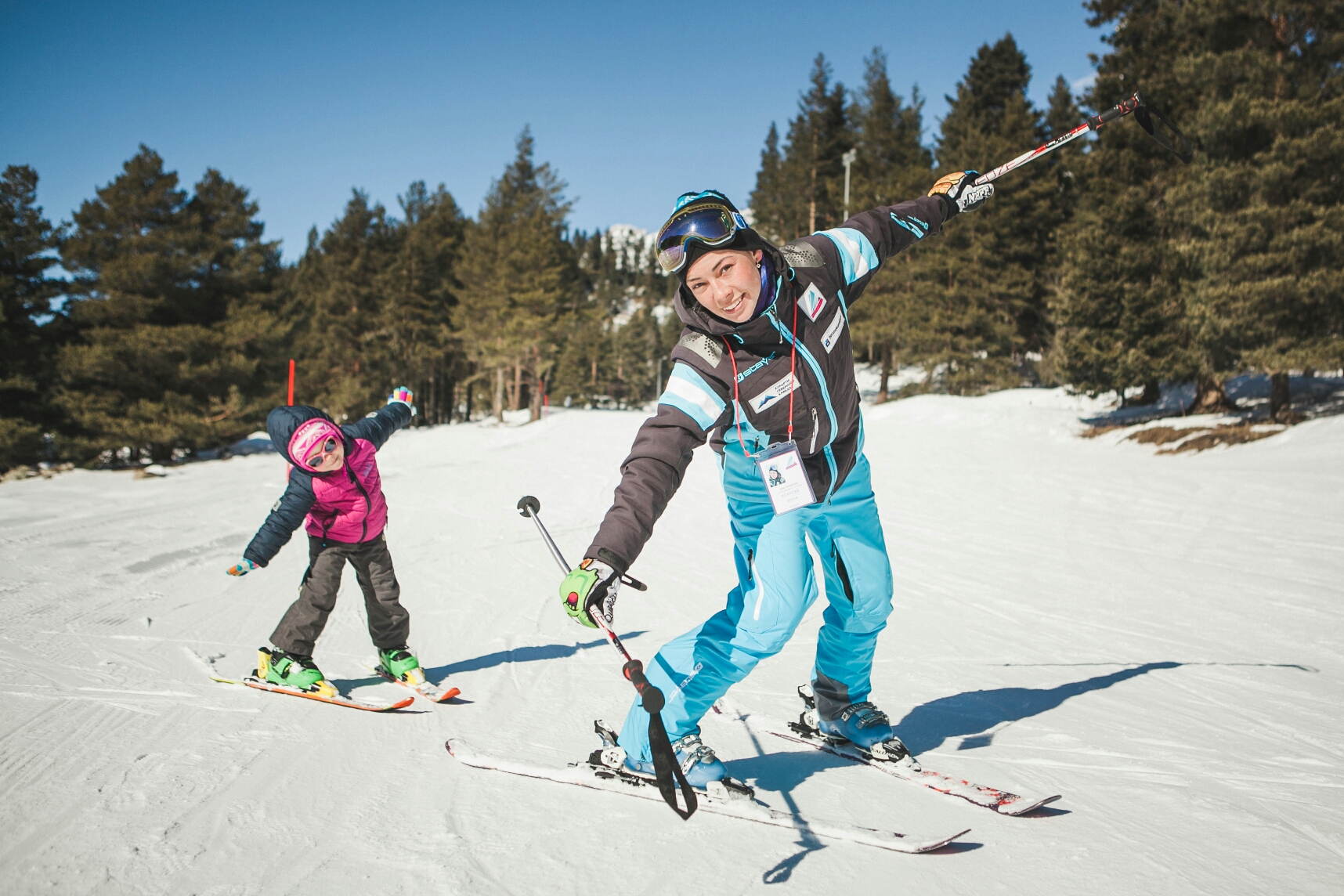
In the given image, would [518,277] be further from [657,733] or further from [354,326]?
[657,733]

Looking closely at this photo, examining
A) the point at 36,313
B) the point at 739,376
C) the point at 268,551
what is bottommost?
the point at 268,551

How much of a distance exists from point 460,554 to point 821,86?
46.7 metres

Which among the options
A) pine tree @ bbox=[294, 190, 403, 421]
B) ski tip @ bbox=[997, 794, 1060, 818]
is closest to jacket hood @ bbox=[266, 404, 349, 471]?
ski tip @ bbox=[997, 794, 1060, 818]

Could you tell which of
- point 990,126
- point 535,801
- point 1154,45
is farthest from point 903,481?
point 990,126

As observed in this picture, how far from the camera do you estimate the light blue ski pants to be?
280 centimetres

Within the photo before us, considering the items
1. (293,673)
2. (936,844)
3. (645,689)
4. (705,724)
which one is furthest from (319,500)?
(936,844)

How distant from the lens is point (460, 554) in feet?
27.3

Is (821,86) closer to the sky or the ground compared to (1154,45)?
closer to the sky

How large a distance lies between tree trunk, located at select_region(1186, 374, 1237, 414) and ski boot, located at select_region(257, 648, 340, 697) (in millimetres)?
20076

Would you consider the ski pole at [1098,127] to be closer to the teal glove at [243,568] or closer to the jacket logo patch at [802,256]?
the jacket logo patch at [802,256]

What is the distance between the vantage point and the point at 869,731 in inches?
129

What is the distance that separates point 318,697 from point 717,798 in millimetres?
2485

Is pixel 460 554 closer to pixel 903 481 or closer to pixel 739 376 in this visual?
pixel 739 376

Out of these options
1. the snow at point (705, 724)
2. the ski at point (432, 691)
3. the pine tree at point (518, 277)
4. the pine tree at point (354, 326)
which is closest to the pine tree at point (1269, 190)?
the snow at point (705, 724)
